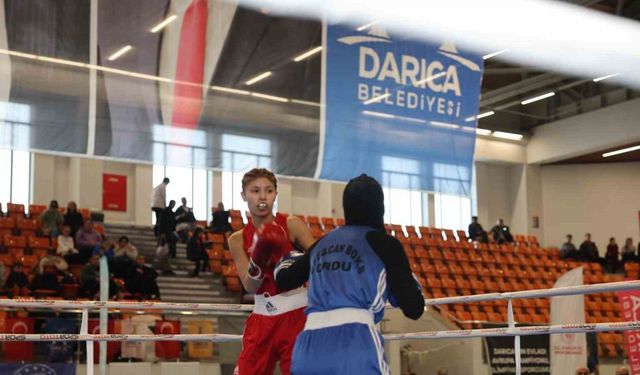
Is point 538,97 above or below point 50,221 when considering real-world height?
above

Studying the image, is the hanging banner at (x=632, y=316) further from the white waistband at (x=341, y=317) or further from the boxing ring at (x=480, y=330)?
the white waistband at (x=341, y=317)

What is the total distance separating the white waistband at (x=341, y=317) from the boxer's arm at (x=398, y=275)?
129mm

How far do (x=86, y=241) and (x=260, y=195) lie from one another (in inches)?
397

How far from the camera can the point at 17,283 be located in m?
12.3

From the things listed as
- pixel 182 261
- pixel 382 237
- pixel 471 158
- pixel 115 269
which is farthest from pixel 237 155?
pixel 182 261

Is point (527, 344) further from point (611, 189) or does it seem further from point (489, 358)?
point (611, 189)

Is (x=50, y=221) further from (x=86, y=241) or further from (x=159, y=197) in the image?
(x=159, y=197)

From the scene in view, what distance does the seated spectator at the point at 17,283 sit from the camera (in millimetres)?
12188

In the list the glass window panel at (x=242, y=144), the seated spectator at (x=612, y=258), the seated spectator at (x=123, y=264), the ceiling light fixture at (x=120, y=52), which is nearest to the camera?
the ceiling light fixture at (x=120, y=52)

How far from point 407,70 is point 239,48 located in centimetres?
157

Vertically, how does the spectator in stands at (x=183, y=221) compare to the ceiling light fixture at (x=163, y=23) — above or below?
below

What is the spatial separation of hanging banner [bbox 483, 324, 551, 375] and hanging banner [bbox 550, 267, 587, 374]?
1.70 meters

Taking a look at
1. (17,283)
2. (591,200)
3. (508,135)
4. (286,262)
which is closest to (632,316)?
(286,262)

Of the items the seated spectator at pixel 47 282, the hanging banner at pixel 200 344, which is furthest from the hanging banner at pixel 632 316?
the seated spectator at pixel 47 282
